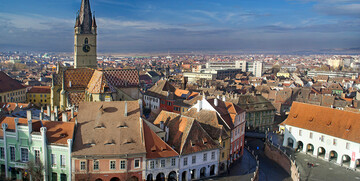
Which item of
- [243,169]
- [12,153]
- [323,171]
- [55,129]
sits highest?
[55,129]

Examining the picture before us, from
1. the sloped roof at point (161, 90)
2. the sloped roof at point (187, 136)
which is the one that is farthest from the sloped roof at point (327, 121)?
the sloped roof at point (161, 90)

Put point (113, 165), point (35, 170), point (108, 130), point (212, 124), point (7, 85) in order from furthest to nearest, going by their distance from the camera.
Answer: point (7, 85)
point (212, 124)
point (108, 130)
point (113, 165)
point (35, 170)

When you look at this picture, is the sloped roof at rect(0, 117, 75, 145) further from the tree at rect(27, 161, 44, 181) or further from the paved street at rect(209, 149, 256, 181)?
the paved street at rect(209, 149, 256, 181)

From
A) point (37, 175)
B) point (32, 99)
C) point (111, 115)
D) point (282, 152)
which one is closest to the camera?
point (37, 175)

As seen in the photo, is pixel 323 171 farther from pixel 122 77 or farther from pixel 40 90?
pixel 40 90

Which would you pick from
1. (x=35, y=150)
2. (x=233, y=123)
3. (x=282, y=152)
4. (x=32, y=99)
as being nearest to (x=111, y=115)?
(x=35, y=150)

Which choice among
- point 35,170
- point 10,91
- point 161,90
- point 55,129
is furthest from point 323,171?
point 10,91

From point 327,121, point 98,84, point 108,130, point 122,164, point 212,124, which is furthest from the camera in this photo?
point 98,84

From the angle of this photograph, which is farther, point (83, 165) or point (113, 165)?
point (113, 165)

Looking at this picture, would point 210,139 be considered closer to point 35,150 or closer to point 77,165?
point 77,165
